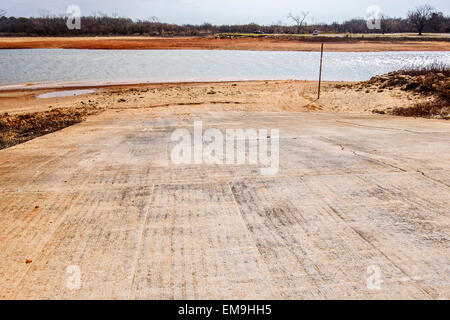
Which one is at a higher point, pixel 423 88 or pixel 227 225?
pixel 423 88

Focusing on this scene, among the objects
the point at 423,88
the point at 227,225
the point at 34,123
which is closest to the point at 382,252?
the point at 227,225

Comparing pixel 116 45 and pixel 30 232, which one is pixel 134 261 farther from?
pixel 116 45

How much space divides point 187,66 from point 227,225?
29.1 metres

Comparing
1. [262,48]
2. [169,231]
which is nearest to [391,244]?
[169,231]

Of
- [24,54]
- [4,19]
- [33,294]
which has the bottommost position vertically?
[33,294]

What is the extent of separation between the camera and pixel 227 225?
3.83 meters

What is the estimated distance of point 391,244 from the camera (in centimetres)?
341

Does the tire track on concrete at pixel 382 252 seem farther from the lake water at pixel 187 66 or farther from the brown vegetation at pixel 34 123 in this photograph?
the lake water at pixel 187 66

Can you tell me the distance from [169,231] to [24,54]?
1654 inches

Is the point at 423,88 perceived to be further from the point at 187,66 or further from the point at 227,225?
the point at 187,66

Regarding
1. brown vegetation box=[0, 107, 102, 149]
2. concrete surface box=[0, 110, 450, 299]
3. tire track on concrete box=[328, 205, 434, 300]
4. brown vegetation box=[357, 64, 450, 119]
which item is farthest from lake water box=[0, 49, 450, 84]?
tire track on concrete box=[328, 205, 434, 300]

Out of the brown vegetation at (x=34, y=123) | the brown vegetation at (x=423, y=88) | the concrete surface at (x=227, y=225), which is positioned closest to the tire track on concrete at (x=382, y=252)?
the concrete surface at (x=227, y=225)

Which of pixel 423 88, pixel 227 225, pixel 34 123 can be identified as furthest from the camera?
pixel 423 88
